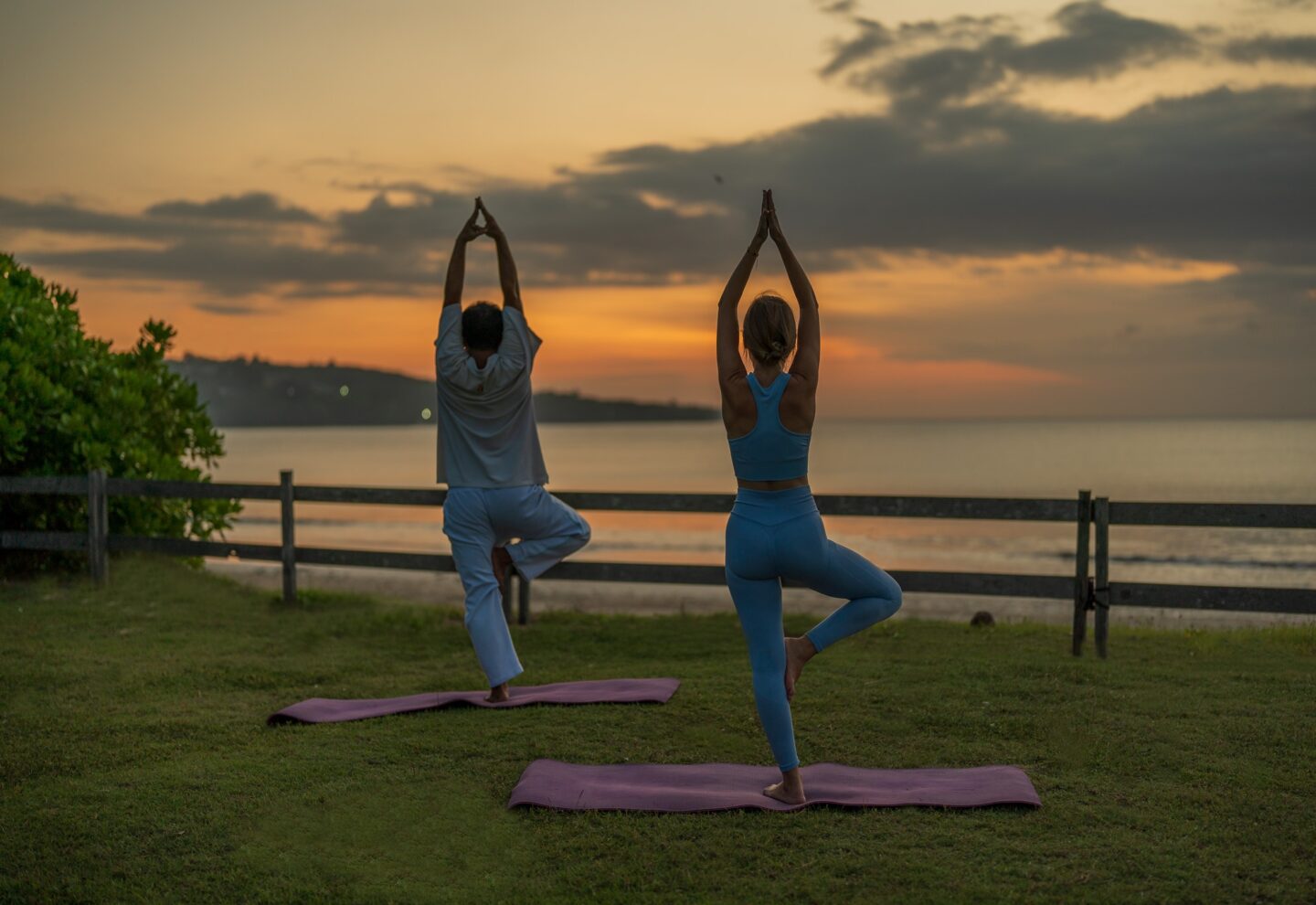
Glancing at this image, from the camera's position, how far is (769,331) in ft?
14.8

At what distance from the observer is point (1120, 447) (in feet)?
357

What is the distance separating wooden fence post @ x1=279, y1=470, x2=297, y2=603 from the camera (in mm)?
10695

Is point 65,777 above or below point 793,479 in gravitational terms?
below

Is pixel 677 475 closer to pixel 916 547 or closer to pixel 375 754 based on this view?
pixel 916 547

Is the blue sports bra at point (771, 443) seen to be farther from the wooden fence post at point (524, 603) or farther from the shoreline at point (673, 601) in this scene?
the shoreline at point (673, 601)

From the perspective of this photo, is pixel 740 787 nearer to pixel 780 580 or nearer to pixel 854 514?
pixel 780 580

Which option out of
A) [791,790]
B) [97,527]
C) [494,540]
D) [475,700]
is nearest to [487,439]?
[494,540]

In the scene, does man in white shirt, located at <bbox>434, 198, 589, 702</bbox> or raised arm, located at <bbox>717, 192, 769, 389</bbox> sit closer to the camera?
raised arm, located at <bbox>717, 192, 769, 389</bbox>

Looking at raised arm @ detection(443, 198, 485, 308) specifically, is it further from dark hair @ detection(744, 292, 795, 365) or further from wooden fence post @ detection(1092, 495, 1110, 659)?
wooden fence post @ detection(1092, 495, 1110, 659)

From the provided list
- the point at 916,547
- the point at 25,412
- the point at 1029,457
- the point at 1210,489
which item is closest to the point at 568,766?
the point at 25,412

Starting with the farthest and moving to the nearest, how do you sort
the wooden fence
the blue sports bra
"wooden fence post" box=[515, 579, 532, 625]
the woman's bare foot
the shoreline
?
the shoreline
"wooden fence post" box=[515, 579, 532, 625]
the wooden fence
the woman's bare foot
the blue sports bra

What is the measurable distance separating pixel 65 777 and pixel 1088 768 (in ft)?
16.2

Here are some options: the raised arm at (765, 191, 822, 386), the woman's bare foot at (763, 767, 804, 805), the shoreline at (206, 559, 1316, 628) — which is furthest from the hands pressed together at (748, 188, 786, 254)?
the shoreline at (206, 559, 1316, 628)

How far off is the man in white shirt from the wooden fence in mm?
2232
